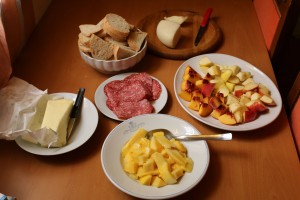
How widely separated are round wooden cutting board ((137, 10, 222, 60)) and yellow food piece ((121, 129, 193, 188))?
43 cm

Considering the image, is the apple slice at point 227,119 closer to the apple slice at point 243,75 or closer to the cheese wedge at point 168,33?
the apple slice at point 243,75

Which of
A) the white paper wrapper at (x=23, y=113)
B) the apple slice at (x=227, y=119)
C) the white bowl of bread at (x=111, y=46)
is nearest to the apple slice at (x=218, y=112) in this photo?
the apple slice at (x=227, y=119)

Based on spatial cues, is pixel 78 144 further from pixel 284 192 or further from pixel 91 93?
pixel 284 192

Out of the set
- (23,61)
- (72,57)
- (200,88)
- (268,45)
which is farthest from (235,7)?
(23,61)

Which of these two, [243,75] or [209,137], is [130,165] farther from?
[243,75]

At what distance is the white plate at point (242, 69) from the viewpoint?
898mm

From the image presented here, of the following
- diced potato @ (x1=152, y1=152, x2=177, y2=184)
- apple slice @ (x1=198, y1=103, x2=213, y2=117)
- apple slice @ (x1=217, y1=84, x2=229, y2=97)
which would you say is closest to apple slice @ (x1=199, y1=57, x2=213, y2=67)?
apple slice @ (x1=217, y1=84, x2=229, y2=97)

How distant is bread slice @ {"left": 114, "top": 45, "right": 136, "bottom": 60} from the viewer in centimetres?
102

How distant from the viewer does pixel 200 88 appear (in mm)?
1004

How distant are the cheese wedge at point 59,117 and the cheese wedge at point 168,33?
474 millimetres

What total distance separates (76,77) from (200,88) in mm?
416

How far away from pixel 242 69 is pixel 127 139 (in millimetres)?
509

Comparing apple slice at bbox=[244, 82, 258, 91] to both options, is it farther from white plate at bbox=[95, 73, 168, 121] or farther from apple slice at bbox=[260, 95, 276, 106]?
white plate at bbox=[95, 73, 168, 121]

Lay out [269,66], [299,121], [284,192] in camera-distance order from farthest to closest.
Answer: [269,66]
[299,121]
[284,192]
